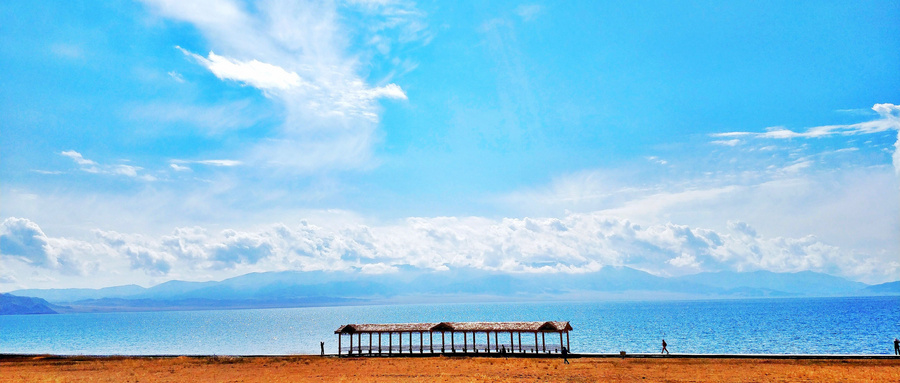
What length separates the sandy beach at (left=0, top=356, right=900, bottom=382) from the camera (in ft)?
124

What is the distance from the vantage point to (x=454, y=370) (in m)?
43.4

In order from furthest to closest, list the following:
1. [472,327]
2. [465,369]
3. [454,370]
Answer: [472,327] → [465,369] → [454,370]

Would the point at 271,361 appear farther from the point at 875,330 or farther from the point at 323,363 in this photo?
the point at 875,330

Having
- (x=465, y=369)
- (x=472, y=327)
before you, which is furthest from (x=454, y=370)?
(x=472, y=327)

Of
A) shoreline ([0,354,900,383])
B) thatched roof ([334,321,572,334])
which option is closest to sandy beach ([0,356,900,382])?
shoreline ([0,354,900,383])

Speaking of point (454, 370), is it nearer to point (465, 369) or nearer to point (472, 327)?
point (465, 369)

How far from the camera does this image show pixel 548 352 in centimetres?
5375

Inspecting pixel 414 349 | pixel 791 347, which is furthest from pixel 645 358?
pixel 791 347

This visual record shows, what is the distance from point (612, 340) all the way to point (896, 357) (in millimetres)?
47609

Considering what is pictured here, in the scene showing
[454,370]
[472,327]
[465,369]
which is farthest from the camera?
[472,327]

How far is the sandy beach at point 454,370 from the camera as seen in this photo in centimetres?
3778

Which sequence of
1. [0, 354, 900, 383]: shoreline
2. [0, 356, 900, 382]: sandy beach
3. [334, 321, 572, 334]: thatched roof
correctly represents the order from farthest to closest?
[334, 321, 572, 334]: thatched roof
[0, 354, 900, 383]: shoreline
[0, 356, 900, 382]: sandy beach

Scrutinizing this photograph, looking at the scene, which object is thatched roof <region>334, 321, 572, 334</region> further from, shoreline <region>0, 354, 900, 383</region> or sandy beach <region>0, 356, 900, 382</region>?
sandy beach <region>0, 356, 900, 382</region>

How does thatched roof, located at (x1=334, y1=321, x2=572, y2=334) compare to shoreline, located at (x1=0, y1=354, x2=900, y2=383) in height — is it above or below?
above
